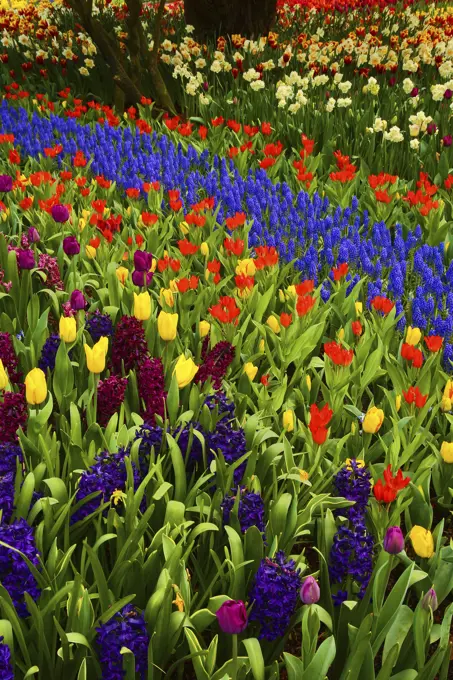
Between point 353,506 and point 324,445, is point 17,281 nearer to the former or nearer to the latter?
point 324,445

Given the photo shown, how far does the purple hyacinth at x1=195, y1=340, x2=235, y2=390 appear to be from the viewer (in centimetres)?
224

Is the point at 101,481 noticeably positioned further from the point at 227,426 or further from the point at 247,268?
the point at 247,268

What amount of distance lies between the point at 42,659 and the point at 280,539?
58 cm

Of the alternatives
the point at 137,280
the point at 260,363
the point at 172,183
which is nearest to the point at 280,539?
the point at 260,363

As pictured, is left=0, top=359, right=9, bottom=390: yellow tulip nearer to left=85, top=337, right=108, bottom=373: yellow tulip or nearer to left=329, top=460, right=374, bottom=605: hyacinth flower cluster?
left=85, top=337, right=108, bottom=373: yellow tulip

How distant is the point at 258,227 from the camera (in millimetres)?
3713

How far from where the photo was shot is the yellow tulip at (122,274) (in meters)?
2.88

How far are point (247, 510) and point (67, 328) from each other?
843 mm

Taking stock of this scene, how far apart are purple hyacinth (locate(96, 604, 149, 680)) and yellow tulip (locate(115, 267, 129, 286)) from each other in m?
1.68

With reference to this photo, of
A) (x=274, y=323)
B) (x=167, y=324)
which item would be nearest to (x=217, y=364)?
(x=167, y=324)

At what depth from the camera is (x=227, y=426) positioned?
1922 millimetres

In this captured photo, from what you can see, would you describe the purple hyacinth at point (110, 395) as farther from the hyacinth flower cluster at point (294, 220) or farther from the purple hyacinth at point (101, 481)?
the hyacinth flower cluster at point (294, 220)

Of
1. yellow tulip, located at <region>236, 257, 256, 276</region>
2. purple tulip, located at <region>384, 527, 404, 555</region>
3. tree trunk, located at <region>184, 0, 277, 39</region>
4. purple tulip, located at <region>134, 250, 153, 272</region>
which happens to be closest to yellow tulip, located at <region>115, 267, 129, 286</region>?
purple tulip, located at <region>134, 250, 153, 272</region>

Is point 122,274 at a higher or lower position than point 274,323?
higher
